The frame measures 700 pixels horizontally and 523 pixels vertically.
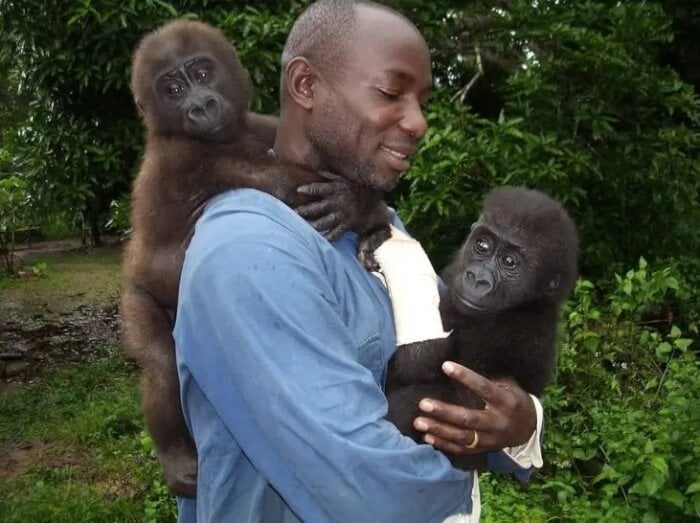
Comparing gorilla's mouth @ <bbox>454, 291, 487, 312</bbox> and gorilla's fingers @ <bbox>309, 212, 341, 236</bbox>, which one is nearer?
gorilla's fingers @ <bbox>309, 212, 341, 236</bbox>

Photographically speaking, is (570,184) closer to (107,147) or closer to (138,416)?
(107,147)

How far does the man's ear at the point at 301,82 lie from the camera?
202 centimetres

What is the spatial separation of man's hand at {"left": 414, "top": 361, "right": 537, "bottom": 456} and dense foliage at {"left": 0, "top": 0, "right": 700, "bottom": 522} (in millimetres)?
1993

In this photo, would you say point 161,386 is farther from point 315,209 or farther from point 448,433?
point 448,433

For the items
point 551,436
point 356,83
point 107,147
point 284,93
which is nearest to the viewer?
point 356,83

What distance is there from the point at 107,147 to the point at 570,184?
11.8 ft

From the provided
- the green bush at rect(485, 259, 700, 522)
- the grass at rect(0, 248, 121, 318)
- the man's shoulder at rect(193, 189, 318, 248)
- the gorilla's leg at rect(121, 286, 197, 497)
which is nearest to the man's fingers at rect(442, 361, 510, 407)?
the man's shoulder at rect(193, 189, 318, 248)

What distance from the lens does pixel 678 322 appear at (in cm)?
617

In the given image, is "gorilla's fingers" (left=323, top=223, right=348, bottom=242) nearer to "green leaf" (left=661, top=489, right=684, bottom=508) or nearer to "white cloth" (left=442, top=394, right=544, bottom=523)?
"white cloth" (left=442, top=394, right=544, bottom=523)

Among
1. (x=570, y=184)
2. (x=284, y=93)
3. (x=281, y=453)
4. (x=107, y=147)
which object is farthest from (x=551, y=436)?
(x=107, y=147)

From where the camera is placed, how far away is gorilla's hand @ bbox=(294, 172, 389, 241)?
2.09 m

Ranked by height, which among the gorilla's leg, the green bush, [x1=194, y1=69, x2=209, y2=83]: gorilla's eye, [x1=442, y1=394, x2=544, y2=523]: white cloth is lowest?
the green bush

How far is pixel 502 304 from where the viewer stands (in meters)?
2.35

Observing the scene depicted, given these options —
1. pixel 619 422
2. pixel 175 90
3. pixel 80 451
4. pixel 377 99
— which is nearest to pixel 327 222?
pixel 377 99
